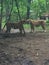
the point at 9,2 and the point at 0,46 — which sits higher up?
the point at 9,2

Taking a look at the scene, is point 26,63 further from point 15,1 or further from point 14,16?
point 14,16

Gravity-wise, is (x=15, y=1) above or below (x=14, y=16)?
above

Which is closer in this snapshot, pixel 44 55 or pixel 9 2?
pixel 44 55

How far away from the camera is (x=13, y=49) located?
34.7 feet

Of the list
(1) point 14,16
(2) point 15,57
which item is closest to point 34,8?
(1) point 14,16

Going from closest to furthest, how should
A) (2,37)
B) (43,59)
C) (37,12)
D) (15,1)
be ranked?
(43,59)
(2,37)
(15,1)
(37,12)

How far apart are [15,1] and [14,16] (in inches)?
134

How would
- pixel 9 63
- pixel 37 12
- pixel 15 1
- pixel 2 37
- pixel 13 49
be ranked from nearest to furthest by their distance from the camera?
pixel 9 63 → pixel 13 49 → pixel 2 37 → pixel 15 1 → pixel 37 12

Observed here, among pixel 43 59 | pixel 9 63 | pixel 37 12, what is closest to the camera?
pixel 9 63

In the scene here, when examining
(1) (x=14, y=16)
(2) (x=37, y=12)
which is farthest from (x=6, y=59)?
(2) (x=37, y=12)

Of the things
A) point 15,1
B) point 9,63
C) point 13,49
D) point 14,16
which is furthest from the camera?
point 14,16

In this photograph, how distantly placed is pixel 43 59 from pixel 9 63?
1.26 metres

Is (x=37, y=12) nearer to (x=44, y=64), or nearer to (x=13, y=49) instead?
(x=13, y=49)

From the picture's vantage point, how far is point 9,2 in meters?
16.7
